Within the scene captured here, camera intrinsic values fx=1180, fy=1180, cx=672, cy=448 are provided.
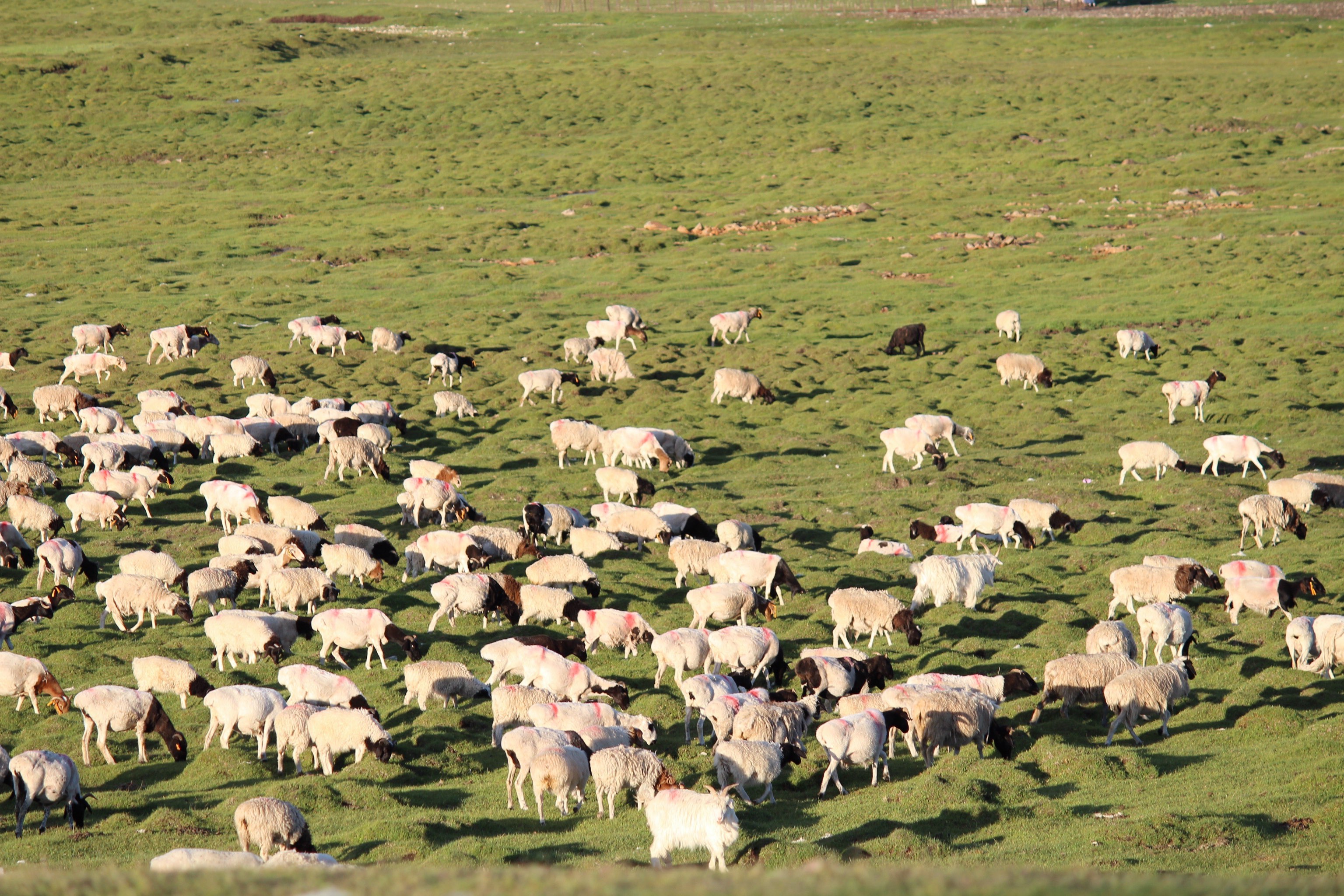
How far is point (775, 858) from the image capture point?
440 inches

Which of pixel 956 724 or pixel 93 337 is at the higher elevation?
pixel 93 337

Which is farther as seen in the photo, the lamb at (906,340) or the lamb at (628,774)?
the lamb at (906,340)

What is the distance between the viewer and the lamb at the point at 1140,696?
48.4 feet

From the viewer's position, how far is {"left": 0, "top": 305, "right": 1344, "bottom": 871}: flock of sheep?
527 inches

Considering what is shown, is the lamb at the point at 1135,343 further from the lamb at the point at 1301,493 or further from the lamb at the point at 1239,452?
the lamb at the point at 1301,493

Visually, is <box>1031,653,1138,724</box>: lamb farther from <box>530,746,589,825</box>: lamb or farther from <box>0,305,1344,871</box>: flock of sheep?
<box>530,746,589,825</box>: lamb

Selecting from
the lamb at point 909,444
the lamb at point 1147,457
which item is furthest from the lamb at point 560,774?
the lamb at point 1147,457

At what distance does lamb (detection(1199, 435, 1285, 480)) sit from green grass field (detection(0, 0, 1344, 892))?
664mm

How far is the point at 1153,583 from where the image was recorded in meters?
19.1

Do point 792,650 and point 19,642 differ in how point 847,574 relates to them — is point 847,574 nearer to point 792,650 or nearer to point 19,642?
Result: point 792,650

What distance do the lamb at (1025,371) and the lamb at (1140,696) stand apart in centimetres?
2139

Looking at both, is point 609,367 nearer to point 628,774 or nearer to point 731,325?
point 731,325

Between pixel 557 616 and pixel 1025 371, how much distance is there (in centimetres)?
2151

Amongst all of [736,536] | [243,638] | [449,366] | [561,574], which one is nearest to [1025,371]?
[736,536]
